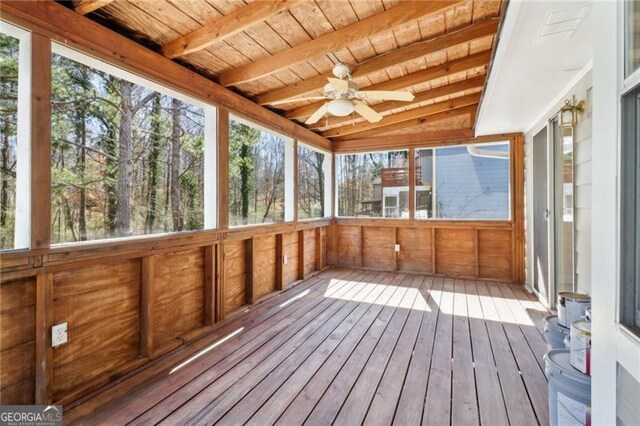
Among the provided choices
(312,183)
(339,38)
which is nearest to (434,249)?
(312,183)

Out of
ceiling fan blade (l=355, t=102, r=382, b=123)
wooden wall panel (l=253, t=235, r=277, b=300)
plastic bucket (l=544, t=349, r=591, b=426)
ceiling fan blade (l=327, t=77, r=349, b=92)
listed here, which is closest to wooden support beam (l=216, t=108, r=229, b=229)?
wooden wall panel (l=253, t=235, r=277, b=300)

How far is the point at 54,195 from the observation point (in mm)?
1822

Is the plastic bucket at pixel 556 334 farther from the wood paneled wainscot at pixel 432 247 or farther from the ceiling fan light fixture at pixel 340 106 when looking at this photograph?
the wood paneled wainscot at pixel 432 247

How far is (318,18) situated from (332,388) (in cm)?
263

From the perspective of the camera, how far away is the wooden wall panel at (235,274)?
3186mm

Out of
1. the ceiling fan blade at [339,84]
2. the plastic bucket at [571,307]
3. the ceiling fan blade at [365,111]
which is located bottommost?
the plastic bucket at [571,307]

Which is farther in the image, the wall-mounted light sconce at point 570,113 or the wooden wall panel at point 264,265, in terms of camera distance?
the wooden wall panel at point 264,265

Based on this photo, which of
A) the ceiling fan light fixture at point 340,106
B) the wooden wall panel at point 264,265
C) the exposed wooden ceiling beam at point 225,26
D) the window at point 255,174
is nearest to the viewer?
the exposed wooden ceiling beam at point 225,26

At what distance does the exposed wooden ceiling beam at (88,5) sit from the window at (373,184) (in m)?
4.20

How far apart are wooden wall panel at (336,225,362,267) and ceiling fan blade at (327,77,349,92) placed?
328 cm

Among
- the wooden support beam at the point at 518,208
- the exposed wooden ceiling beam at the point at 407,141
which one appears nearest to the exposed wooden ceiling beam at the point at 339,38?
the exposed wooden ceiling beam at the point at 407,141

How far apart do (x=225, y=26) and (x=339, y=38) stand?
86 centimetres

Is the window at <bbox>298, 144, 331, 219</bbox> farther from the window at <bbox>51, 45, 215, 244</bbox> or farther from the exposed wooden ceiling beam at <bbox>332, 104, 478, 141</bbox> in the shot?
the window at <bbox>51, 45, 215, 244</bbox>

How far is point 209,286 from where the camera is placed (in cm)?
291
